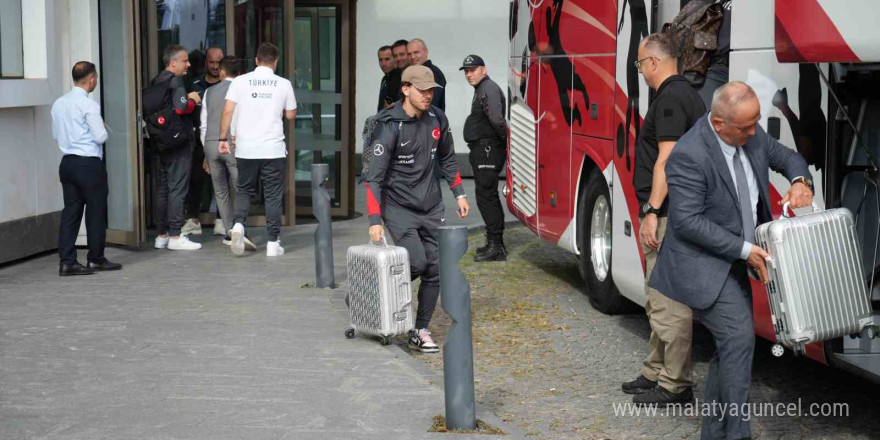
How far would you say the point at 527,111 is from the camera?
1049 centimetres

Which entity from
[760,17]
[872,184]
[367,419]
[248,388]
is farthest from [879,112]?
[248,388]

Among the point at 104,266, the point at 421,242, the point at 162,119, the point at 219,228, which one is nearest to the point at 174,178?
the point at 162,119

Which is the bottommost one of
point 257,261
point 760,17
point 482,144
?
point 257,261

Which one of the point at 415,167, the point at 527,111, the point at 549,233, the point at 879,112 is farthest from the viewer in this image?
the point at 527,111

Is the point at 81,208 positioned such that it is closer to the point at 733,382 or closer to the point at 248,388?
the point at 248,388

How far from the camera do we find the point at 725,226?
496 cm

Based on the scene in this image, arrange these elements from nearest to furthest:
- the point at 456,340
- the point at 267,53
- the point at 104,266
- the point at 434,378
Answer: the point at 456,340 → the point at 434,378 → the point at 104,266 → the point at 267,53

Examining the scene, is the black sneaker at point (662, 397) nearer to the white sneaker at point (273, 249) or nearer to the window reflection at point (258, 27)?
the white sneaker at point (273, 249)

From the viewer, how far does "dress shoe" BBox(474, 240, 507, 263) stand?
1130 cm

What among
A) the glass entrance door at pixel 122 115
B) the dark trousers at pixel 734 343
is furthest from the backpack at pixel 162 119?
the dark trousers at pixel 734 343

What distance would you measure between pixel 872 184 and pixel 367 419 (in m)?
2.59

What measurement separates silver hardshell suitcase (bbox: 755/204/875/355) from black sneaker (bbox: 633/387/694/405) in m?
1.32

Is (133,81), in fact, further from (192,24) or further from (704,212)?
(704,212)

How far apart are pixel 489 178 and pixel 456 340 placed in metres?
5.74
